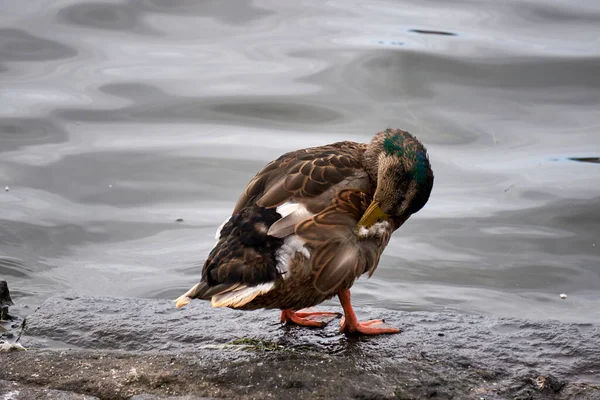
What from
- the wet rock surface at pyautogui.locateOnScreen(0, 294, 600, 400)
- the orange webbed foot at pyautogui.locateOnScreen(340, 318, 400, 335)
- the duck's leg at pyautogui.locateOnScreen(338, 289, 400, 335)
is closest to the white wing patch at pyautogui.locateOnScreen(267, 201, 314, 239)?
the duck's leg at pyautogui.locateOnScreen(338, 289, 400, 335)

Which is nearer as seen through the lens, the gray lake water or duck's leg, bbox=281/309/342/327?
duck's leg, bbox=281/309/342/327

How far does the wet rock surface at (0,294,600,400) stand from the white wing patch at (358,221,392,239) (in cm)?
59

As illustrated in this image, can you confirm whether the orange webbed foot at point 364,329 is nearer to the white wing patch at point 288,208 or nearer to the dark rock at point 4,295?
the white wing patch at point 288,208

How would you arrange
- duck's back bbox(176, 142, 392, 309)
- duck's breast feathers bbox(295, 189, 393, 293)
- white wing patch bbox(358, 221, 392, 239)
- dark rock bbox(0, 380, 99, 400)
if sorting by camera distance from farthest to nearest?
white wing patch bbox(358, 221, 392, 239) → duck's breast feathers bbox(295, 189, 393, 293) → duck's back bbox(176, 142, 392, 309) → dark rock bbox(0, 380, 99, 400)

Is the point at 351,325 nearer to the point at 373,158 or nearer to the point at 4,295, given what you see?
the point at 373,158

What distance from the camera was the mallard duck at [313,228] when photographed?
175 inches

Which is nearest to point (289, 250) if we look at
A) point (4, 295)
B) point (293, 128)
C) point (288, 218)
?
point (288, 218)

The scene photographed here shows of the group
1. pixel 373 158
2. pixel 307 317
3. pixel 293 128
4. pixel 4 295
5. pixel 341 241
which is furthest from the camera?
pixel 293 128

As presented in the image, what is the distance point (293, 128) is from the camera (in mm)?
10664

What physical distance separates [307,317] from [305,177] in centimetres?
99

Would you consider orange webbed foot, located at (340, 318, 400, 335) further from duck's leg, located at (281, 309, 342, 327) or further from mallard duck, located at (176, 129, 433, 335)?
→ duck's leg, located at (281, 309, 342, 327)

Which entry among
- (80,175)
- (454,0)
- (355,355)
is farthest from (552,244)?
(454,0)

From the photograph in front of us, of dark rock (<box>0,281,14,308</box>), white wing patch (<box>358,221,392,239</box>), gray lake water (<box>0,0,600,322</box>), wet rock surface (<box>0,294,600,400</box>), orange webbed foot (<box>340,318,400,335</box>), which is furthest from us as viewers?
gray lake water (<box>0,0,600,322</box>)

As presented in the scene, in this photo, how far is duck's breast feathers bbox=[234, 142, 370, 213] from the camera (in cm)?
471
